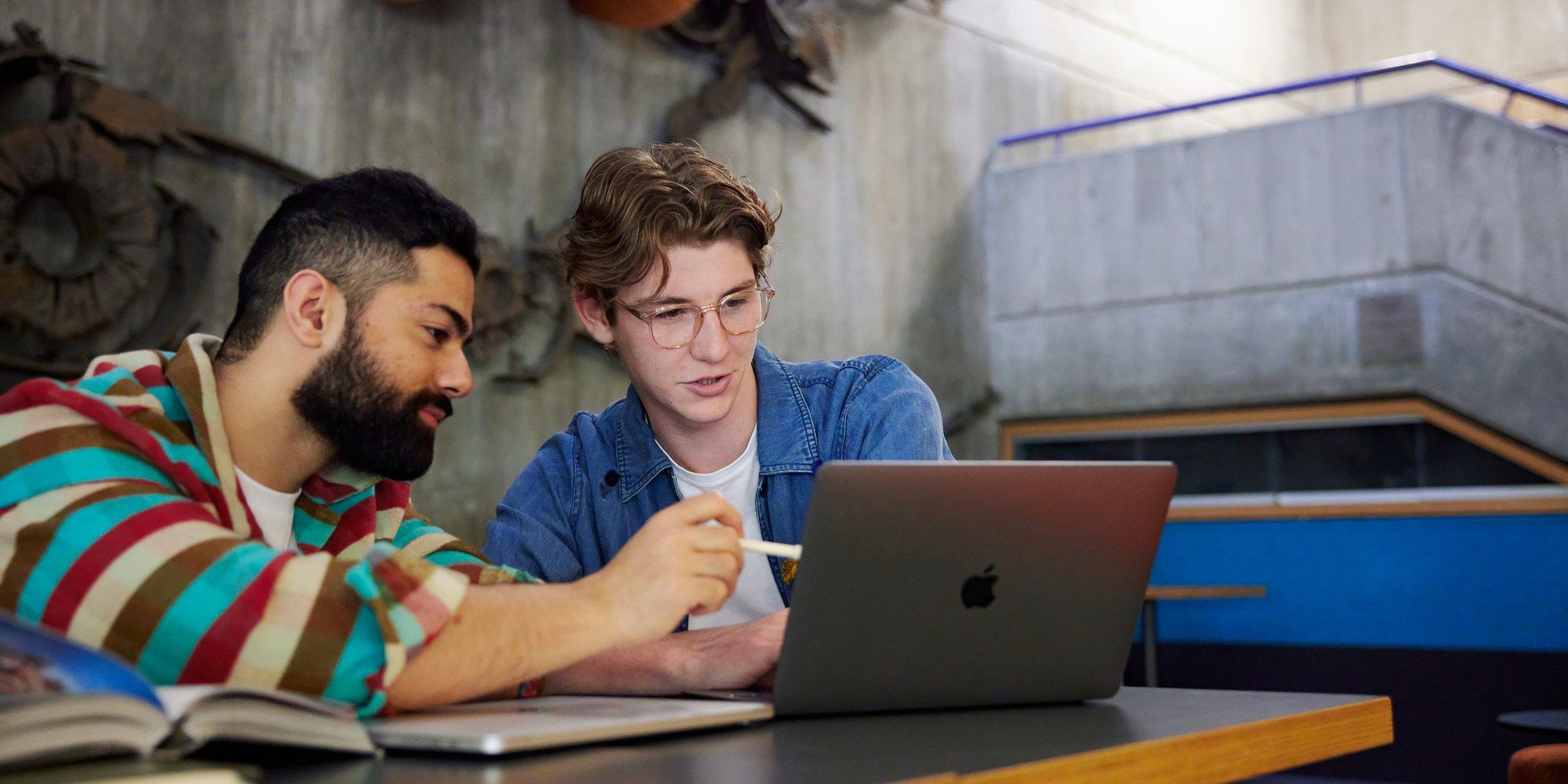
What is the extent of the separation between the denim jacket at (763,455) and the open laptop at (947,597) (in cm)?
60

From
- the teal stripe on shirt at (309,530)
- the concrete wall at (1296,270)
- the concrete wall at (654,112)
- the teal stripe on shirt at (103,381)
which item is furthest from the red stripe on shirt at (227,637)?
the concrete wall at (1296,270)

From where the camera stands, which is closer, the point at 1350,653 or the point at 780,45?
the point at 1350,653

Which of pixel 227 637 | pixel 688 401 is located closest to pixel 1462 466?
pixel 688 401

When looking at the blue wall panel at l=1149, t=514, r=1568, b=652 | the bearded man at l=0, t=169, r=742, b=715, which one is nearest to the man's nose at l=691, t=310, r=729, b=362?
the bearded man at l=0, t=169, r=742, b=715

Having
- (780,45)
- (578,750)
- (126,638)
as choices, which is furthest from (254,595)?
(780,45)

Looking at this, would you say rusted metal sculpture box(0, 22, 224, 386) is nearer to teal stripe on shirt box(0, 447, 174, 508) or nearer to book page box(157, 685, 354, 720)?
teal stripe on shirt box(0, 447, 174, 508)

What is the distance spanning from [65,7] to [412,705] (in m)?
3.76

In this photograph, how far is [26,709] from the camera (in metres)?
0.64

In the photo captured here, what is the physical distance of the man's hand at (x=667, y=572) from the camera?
1029 mm

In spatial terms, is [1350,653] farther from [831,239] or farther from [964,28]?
[964,28]

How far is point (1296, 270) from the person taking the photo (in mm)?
6695

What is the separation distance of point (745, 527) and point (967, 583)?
2.59 feet

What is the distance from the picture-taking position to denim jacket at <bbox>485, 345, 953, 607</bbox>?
1.80 m

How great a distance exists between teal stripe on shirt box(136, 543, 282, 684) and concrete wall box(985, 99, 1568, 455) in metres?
6.40
